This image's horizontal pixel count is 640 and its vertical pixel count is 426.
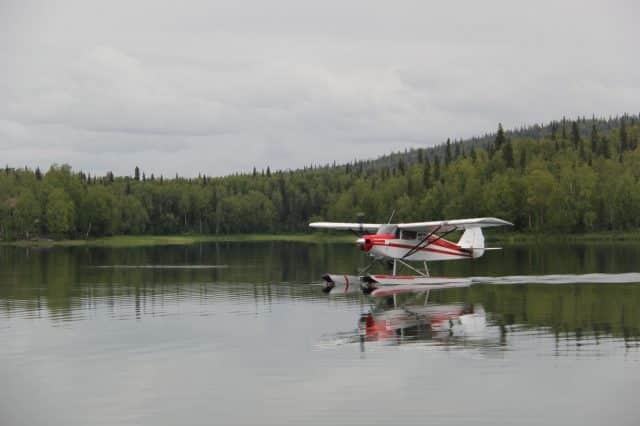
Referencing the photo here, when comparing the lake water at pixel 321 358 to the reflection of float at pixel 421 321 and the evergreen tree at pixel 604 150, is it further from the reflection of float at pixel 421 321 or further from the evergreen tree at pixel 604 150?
the evergreen tree at pixel 604 150

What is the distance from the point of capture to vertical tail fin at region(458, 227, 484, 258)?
40000 mm

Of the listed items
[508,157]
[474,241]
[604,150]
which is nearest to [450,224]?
[474,241]

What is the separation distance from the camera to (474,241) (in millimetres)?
40062

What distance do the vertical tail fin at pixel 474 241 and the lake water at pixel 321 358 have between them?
6214 mm

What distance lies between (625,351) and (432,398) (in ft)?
20.7

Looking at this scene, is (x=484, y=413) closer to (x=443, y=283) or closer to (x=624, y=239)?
(x=443, y=283)

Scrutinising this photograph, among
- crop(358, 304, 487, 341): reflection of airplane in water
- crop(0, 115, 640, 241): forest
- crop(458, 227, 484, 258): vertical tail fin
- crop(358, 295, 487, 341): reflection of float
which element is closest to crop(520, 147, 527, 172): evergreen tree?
crop(0, 115, 640, 241): forest

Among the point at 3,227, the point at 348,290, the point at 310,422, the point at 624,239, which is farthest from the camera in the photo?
the point at 3,227

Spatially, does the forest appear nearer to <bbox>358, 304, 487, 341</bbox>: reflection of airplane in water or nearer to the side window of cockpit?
the side window of cockpit

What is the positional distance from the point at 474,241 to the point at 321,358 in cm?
2204

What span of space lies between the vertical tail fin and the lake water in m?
6.21

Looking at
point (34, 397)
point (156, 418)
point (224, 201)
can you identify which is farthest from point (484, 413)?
point (224, 201)

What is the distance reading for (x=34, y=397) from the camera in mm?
16109

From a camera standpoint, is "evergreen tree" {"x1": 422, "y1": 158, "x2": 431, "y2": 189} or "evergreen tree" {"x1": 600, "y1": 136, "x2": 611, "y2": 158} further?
"evergreen tree" {"x1": 422, "y1": 158, "x2": 431, "y2": 189}
